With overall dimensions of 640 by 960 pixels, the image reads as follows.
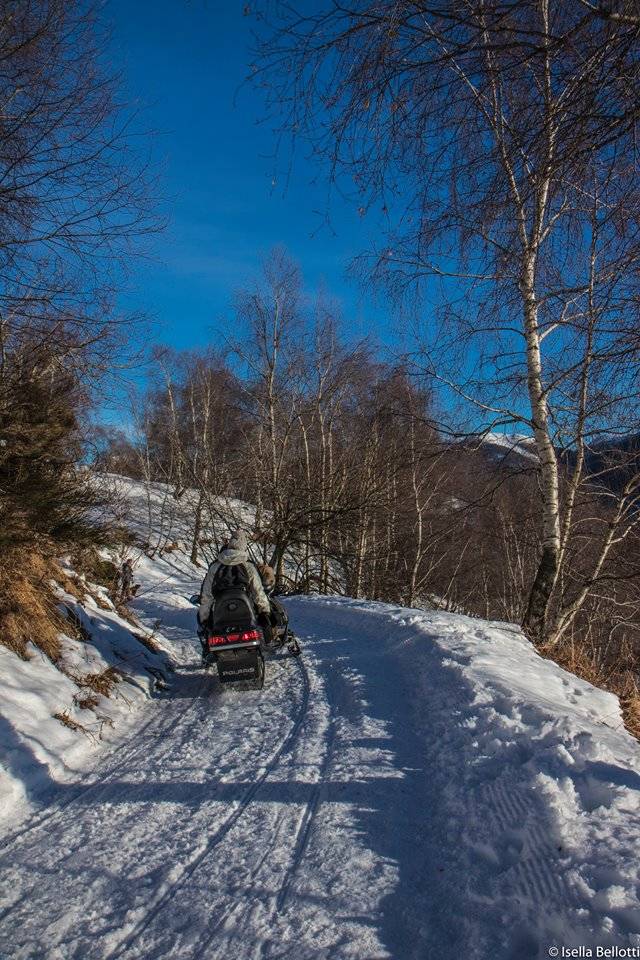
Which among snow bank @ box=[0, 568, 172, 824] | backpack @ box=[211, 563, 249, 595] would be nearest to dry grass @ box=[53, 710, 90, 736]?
snow bank @ box=[0, 568, 172, 824]

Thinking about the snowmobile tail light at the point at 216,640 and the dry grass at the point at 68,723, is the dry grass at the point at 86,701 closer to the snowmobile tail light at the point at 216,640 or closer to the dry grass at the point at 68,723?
the dry grass at the point at 68,723

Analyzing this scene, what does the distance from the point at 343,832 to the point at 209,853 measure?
2.44ft

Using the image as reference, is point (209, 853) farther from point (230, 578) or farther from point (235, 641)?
point (230, 578)

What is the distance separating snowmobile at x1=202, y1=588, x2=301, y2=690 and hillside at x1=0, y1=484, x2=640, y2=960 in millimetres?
434

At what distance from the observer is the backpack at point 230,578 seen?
618 cm

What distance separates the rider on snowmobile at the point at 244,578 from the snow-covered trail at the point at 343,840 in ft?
4.72

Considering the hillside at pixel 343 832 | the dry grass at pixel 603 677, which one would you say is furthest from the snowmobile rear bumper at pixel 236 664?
the dry grass at pixel 603 677

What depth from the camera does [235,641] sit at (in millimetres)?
5645

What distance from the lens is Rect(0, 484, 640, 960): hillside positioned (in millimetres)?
2252

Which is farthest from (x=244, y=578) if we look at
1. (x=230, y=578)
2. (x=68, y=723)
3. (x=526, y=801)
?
(x=526, y=801)

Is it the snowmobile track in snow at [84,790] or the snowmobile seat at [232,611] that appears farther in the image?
the snowmobile seat at [232,611]

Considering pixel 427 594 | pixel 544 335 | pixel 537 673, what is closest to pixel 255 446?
pixel 427 594

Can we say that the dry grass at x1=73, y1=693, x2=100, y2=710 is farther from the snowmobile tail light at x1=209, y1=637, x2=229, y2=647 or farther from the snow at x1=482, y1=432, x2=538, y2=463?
the snow at x1=482, y1=432, x2=538, y2=463

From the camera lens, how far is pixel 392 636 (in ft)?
25.7
